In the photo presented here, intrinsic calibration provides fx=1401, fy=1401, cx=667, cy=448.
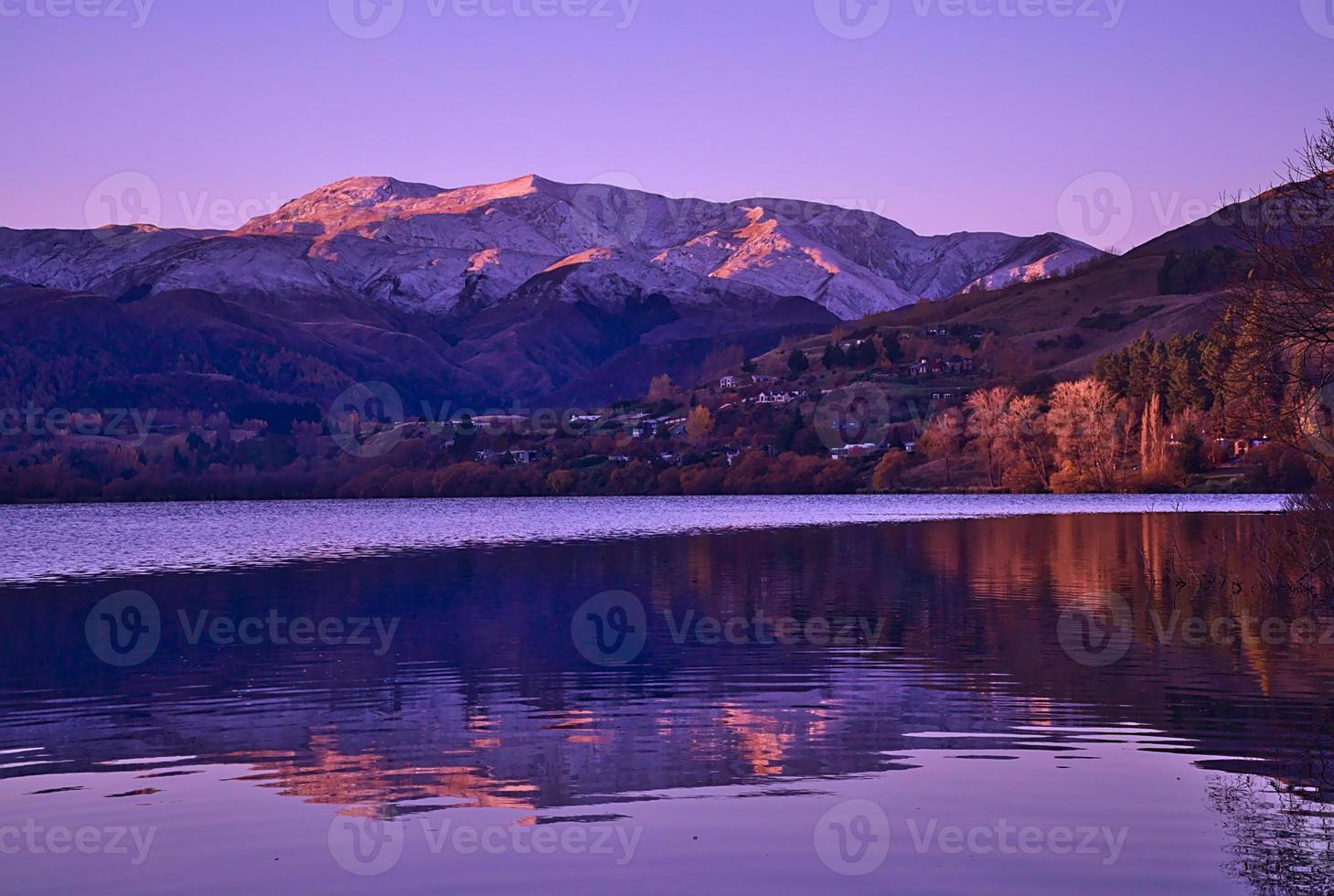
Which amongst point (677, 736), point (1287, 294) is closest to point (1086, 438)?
point (1287, 294)

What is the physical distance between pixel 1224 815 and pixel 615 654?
2394 cm

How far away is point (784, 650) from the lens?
42.0m

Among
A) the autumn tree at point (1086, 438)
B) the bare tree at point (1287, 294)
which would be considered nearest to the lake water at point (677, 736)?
the bare tree at point (1287, 294)

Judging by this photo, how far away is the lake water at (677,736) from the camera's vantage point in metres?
18.5

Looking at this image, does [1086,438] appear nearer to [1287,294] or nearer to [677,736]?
[1287,294]

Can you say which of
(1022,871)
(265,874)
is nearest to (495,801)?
(265,874)

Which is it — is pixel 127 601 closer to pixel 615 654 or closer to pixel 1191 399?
pixel 615 654

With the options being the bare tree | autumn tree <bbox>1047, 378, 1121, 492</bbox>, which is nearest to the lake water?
the bare tree

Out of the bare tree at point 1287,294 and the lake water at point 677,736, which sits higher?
the bare tree at point 1287,294

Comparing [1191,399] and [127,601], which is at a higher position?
[1191,399]

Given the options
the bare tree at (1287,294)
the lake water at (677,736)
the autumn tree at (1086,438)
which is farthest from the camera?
the autumn tree at (1086,438)

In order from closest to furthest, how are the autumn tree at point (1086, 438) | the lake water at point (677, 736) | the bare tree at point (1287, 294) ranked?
the lake water at point (677, 736) < the bare tree at point (1287, 294) < the autumn tree at point (1086, 438)

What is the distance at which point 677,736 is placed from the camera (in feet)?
91.6

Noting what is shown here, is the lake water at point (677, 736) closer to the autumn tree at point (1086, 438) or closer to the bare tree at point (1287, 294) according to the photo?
the bare tree at point (1287, 294)
